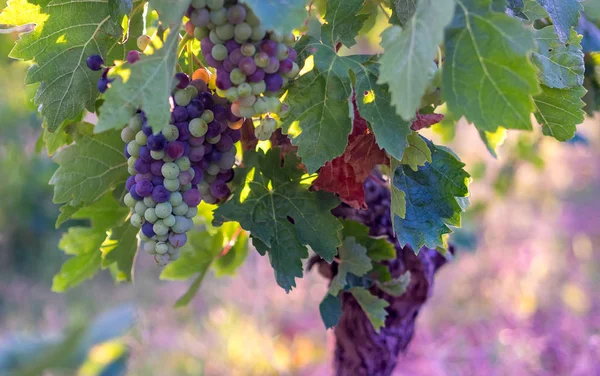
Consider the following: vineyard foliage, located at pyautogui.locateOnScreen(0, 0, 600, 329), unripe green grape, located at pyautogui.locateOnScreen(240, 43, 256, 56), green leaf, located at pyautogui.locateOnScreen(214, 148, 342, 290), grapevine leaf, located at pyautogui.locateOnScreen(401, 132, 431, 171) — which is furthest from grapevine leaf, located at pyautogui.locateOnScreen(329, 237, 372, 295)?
unripe green grape, located at pyautogui.locateOnScreen(240, 43, 256, 56)

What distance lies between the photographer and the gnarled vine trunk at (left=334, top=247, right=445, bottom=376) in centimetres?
124

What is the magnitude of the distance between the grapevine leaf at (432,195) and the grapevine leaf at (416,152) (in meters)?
0.04

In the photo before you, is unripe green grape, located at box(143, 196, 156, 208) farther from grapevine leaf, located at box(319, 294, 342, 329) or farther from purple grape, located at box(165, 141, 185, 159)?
grapevine leaf, located at box(319, 294, 342, 329)

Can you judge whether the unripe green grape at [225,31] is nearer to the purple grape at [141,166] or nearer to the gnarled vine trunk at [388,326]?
the purple grape at [141,166]

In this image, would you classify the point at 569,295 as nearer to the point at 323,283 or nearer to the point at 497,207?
the point at 497,207

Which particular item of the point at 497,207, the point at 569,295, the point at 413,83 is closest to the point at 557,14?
the point at 413,83

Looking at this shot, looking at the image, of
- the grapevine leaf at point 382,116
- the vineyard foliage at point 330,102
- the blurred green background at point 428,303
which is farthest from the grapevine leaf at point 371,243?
Answer: the blurred green background at point 428,303

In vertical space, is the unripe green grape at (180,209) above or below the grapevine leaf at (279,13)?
below

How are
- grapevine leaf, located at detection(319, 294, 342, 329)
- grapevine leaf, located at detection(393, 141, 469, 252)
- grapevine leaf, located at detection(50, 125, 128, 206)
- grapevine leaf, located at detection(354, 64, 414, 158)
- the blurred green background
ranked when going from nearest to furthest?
grapevine leaf, located at detection(354, 64, 414, 158), grapevine leaf, located at detection(393, 141, 469, 252), grapevine leaf, located at detection(50, 125, 128, 206), grapevine leaf, located at detection(319, 294, 342, 329), the blurred green background

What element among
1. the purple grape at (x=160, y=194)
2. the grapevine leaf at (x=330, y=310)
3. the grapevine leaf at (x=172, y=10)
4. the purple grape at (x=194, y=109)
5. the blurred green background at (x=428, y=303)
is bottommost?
the blurred green background at (x=428, y=303)

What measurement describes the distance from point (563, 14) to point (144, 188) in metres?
0.66

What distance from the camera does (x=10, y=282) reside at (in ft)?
14.2

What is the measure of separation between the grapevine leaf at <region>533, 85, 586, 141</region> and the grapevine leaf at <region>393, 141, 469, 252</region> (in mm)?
154

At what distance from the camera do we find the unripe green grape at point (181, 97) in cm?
71
